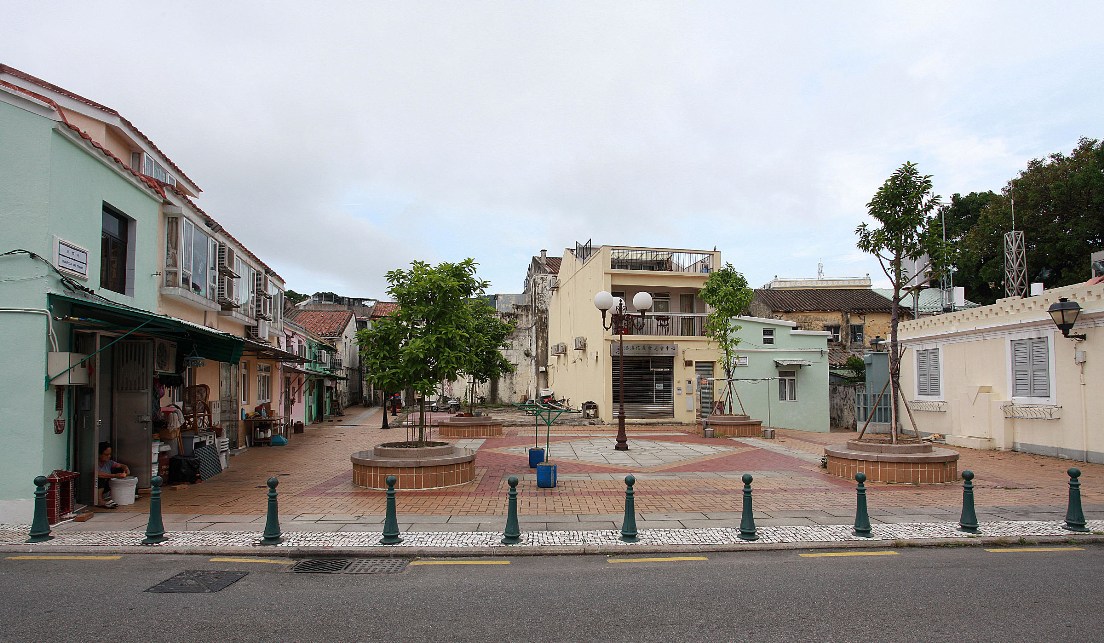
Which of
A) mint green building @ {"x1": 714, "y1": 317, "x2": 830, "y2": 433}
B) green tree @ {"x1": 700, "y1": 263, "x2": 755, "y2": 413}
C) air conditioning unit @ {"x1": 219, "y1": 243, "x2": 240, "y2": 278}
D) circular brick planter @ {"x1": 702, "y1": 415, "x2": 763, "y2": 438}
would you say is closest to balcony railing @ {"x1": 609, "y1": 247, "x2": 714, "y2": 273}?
mint green building @ {"x1": 714, "y1": 317, "x2": 830, "y2": 433}

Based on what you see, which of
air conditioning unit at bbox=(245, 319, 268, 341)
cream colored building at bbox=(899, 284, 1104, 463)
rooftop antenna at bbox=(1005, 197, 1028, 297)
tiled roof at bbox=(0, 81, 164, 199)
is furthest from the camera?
rooftop antenna at bbox=(1005, 197, 1028, 297)

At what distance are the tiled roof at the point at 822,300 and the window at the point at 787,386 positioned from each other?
1069cm

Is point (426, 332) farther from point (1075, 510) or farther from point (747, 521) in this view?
point (1075, 510)

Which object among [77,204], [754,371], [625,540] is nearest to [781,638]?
[625,540]

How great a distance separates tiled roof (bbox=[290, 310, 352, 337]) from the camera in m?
44.7

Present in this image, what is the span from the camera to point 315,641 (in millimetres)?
5363

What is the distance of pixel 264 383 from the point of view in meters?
23.6

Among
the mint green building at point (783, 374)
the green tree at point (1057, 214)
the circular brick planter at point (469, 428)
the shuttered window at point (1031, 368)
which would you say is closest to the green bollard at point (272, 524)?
the circular brick planter at point (469, 428)

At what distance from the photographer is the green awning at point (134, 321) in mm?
9758

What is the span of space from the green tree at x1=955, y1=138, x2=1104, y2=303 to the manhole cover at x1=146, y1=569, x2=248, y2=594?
108ft

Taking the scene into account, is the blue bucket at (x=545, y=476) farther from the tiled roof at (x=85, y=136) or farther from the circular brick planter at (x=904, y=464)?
the tiled roof at (x=85, y=136)

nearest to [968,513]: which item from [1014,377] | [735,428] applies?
[1014,377]

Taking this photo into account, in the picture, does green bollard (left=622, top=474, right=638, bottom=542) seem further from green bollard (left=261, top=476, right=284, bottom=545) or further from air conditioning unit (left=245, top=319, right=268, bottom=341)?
air conditioning unit (left=245, top=319, right=268, bottom=341)

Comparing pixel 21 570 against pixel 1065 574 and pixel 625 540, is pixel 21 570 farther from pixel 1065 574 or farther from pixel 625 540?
pixel 1065 574
